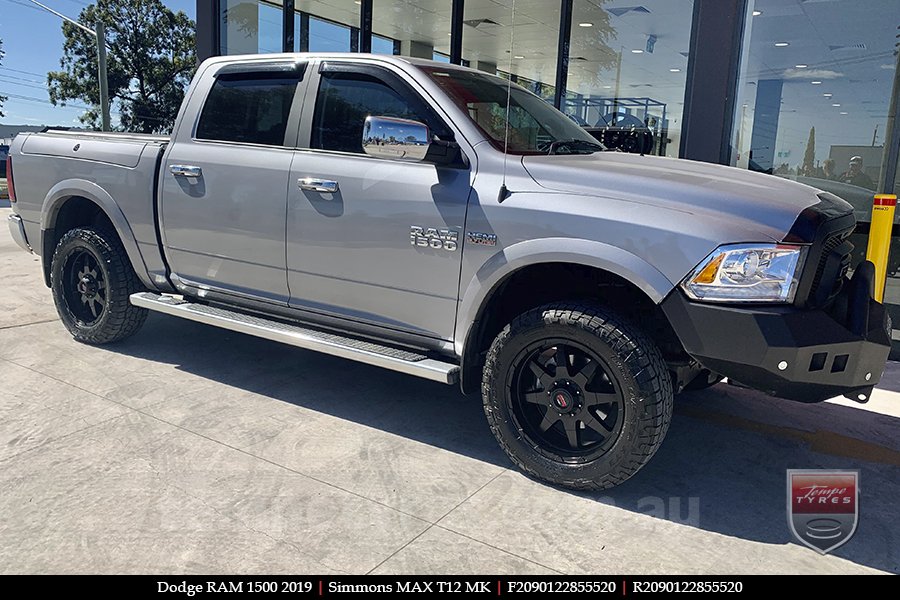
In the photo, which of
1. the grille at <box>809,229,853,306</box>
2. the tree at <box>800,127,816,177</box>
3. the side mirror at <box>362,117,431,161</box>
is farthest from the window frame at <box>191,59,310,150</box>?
the tree at <box>800,127,816,177</box>

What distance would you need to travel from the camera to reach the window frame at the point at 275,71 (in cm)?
410

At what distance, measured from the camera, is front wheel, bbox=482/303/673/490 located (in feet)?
9.79

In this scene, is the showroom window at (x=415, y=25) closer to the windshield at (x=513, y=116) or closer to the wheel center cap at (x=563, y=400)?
the windshield at (x=513, y=116)

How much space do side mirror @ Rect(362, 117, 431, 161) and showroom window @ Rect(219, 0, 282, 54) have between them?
375 inches

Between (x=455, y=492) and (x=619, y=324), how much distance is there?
1.02 m

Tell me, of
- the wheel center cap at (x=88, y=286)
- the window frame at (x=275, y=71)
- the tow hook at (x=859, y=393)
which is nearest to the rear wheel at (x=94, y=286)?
the wheel center cap at (x=88, y=286)

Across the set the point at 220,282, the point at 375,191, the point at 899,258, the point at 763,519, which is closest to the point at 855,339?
the point at 763,519

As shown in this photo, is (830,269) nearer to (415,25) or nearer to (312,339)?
(312,339)

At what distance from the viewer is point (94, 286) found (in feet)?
16.7

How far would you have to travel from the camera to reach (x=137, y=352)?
516cm

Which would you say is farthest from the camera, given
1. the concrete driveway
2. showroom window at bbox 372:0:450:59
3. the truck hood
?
showroom window at bbox 372:0:450:59

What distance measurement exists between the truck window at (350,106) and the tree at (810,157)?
17.3ft

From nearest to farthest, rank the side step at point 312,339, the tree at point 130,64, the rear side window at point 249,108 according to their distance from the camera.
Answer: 1. the side step at point 312,339
2. the rear side window at point 249,108
3. the tree at point 130,64
